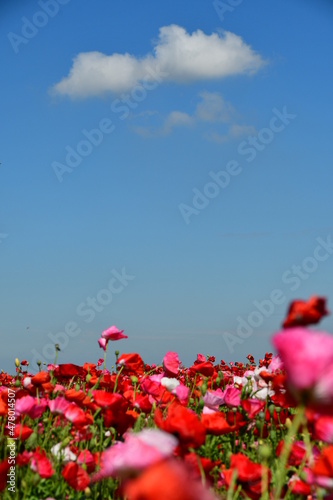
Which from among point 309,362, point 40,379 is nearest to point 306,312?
point 309,362

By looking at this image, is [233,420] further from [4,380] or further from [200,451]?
[4,380]

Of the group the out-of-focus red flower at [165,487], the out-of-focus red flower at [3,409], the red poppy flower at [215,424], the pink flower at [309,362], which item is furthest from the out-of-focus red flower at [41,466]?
the out-of-focus red flower at [165,487]

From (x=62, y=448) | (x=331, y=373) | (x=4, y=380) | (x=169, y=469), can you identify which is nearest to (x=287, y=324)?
(x=331, y=373)

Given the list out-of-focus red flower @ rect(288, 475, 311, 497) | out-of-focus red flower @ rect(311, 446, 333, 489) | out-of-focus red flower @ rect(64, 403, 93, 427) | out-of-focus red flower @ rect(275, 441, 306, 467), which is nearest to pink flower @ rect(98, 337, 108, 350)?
out-of-focus red flower @ rect(64, 403, 93, 427)

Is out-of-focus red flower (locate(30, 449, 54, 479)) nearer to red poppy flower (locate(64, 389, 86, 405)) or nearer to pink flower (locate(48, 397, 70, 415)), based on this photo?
pink flower (locate(48, 397, 70, 415))

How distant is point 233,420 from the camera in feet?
9.78

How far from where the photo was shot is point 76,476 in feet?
7.66

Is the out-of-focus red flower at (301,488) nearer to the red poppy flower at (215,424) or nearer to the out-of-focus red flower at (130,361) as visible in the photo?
the red poppy flower at (215,424)

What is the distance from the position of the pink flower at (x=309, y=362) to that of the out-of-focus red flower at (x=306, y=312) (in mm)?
342

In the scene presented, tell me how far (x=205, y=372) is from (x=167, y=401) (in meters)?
0.71

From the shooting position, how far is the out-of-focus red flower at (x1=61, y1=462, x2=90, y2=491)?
7.55ft

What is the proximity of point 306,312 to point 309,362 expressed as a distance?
0.38 meters

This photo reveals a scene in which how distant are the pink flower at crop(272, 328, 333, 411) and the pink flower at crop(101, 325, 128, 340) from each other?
247cm

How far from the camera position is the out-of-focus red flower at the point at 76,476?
230 centimetres
